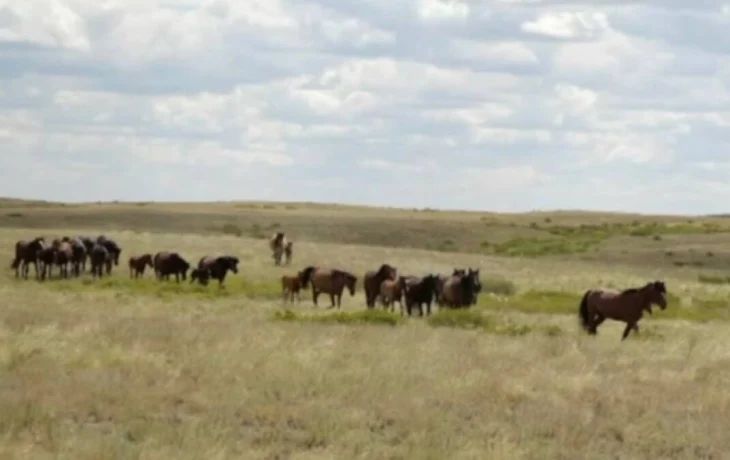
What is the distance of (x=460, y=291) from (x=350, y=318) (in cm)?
493

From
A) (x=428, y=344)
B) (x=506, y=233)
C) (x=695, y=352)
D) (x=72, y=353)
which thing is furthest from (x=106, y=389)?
(x=506, y=233)

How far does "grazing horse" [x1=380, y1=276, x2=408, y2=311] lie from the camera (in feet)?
112

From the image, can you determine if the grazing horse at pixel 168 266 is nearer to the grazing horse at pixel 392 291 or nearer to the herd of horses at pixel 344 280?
the herd of horses at pixel 344 280

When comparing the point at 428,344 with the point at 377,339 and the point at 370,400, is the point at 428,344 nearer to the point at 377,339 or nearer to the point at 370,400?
the point at 377,339

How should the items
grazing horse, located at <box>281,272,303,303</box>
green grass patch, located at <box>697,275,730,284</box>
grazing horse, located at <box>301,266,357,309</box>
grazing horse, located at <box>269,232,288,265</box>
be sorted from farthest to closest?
green grass patch, located at <box>697,275,730,284</box> → grazing horse, located at <box>269,232,288,265</box> → grazing horse, located at <box>281,272,303,303</box> → grazing horse, located at <box>301,266,357,309</box>

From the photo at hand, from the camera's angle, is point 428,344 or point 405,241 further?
point 405,241

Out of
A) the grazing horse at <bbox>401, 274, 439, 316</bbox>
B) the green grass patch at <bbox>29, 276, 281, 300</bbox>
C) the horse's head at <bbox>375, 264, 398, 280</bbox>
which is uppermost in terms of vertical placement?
the horse's head at <bbox>375, 264, 398, 280</bbox>

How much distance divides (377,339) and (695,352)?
5.62 m

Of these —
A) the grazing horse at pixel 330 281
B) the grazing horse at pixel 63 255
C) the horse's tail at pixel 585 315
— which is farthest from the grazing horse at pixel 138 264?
the horse's tail at pixel 585 315

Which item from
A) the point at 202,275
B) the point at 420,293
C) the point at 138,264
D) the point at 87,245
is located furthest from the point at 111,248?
the point at 420,293

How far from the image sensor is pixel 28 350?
18828 millimetres

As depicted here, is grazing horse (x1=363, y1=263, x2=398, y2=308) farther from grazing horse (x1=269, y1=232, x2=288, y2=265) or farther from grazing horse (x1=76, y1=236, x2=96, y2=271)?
grazing horse (x1=269, y1=232, x2=288, y2=265)

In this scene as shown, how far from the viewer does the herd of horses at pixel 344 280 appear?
28.2m

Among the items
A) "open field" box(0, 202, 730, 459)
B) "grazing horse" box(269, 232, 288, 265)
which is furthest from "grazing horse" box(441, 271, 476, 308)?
"grazing horse" box(269, 232, 288, 265)
